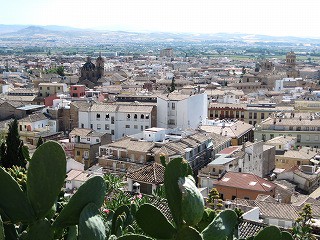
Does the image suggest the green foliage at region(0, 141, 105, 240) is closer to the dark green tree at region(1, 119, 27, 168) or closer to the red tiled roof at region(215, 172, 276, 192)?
the dark green tree at region(1, 119, 27, 168)

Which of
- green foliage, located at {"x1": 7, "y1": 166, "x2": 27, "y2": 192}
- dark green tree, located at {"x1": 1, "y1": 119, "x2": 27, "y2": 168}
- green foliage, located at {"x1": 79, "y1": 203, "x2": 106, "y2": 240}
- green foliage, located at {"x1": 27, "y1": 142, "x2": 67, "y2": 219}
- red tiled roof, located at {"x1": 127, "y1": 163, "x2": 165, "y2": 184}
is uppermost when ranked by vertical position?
green foliage, located at {"x1": 27, "y1": 142, "x2": 67, "y2": 219}

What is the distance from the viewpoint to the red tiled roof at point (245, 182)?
25820mm

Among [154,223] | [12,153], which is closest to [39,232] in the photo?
[154,223]

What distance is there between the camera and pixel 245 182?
26.4m

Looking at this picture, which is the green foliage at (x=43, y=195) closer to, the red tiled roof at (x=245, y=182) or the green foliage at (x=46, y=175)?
the green foliage at (x=46, y=175)

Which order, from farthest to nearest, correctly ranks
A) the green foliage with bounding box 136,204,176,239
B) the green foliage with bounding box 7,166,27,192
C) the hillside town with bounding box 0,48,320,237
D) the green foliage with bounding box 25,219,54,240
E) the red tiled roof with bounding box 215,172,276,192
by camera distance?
the red tiled roof with bounding box 215,172,276,192
the hillside town with bounding box 0,48,320,237
the green foliage with bounding box 7,166,27,192
the green foliage with bounding box 136,204,176,239
the green foliage with bounding box 25,219,54,240

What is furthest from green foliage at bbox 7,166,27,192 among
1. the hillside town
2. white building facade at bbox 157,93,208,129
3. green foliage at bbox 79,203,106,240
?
white building facade at bbox 157,93,208,129

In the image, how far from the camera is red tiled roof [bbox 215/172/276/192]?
25820mm

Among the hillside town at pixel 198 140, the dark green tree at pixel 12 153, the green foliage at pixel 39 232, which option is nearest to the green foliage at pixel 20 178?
the green foliage at pixel 39 232

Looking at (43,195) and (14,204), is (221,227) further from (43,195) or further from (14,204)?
(14,204)

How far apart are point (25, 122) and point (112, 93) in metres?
20.0

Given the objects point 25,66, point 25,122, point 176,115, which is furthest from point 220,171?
point 25,66

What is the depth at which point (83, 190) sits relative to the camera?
423 cm

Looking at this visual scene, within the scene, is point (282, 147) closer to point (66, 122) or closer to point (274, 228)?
point (66, 122)
